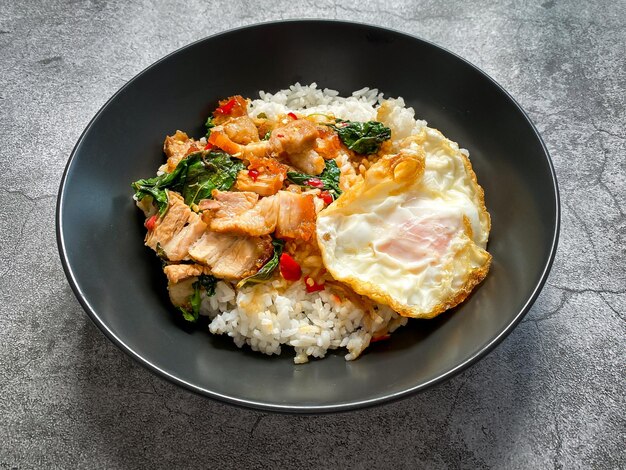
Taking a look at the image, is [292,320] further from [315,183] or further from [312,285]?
[315,183]

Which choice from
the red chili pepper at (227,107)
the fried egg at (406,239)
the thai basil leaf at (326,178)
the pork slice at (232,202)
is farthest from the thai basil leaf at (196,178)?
the fried egg at (406,239)

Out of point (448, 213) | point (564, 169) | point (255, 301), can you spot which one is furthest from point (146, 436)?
point (564, 169)

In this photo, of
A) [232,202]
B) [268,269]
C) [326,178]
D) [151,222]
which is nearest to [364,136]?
[326,178]

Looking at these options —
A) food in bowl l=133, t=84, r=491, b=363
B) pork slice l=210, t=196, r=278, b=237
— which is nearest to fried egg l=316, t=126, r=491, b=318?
food in bowl l=133, t=84, r=491, b=363

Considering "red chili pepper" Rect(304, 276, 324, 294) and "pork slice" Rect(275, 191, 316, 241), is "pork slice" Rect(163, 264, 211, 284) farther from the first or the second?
"red chili pepper" Rect(304, 276, 324, 294)

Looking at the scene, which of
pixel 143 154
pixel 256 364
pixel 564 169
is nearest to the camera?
pixel 256 364

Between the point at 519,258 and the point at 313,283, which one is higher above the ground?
the point at 519,258

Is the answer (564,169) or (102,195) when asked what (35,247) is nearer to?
(102,195)
